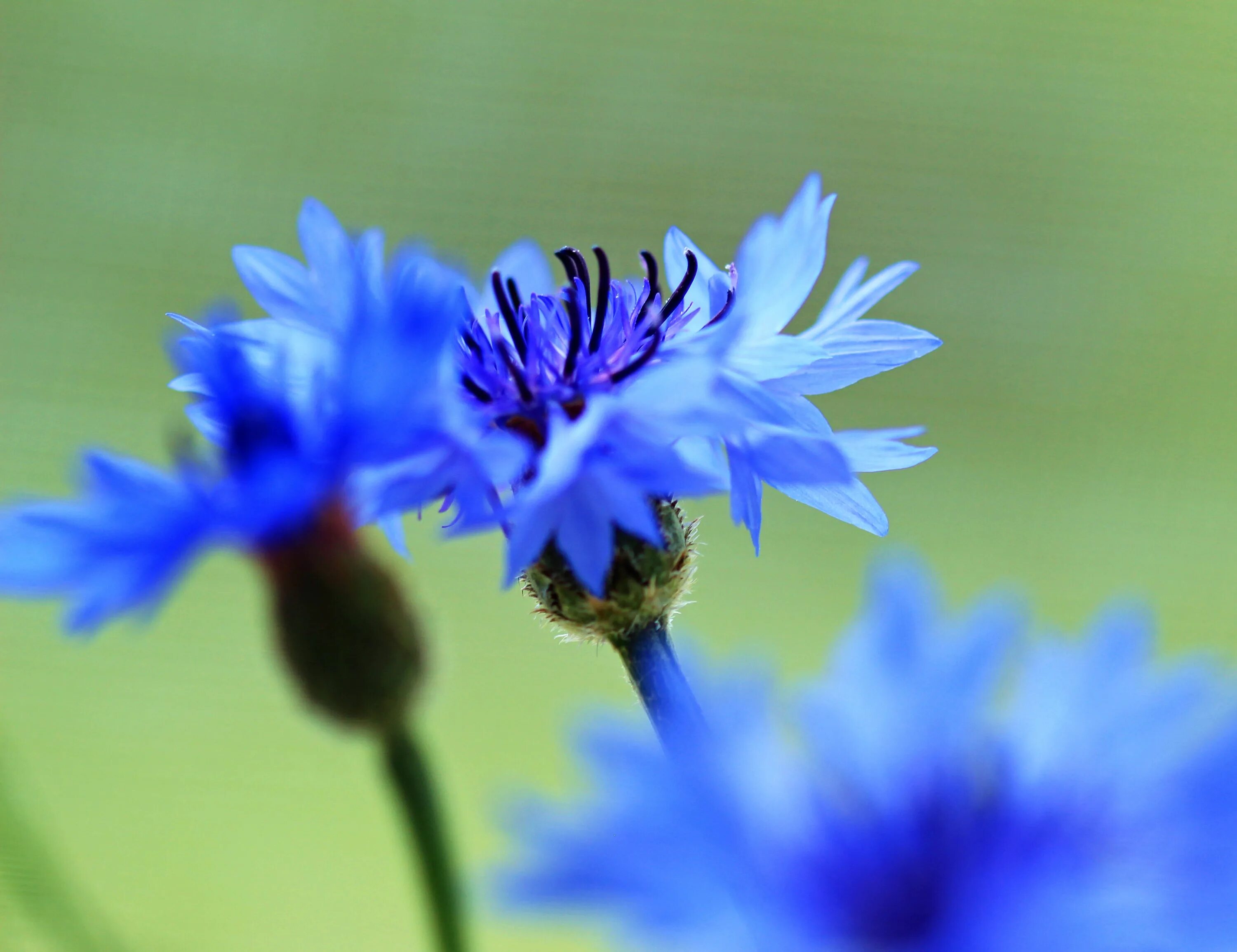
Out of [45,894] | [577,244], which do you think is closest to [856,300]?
[45,894]

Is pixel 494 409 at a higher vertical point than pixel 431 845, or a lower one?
higher

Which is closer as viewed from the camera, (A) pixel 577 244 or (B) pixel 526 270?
(B) pixel 526 270

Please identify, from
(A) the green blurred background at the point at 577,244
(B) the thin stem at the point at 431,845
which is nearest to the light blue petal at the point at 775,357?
(B) the thin stem at the point at 431,845

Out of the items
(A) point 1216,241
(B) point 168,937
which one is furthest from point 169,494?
(A) point 1216,241

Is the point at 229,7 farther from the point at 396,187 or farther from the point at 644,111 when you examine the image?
the point at 644,111

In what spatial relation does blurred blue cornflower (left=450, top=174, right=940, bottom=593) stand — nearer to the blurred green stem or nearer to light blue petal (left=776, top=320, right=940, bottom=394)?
light blue petal (left=776, top=320, right=940, bottom=394)

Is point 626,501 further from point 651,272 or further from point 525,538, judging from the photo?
point 651,272

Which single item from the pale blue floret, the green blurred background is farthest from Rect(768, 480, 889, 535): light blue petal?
the green blurred background
